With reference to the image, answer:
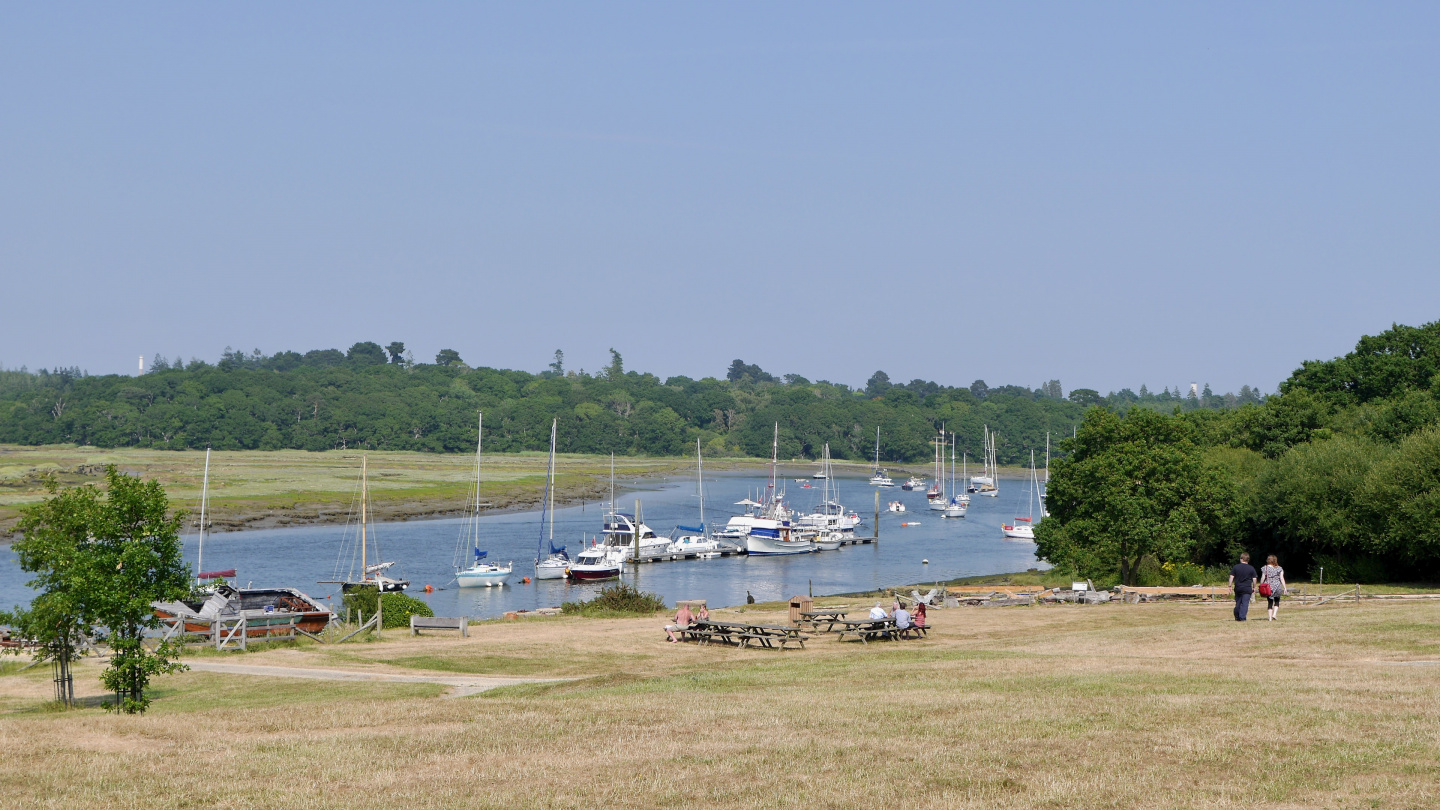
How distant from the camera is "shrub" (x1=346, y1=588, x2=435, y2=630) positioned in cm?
4181

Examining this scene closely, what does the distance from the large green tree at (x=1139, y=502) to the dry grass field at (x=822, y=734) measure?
27544 mm

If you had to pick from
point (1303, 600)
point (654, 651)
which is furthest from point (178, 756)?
point (1303, 600)

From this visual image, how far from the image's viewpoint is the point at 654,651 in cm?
3169

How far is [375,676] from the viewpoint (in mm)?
27203

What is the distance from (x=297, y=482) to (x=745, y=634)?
4611 inches

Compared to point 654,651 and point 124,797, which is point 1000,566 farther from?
point 124,797

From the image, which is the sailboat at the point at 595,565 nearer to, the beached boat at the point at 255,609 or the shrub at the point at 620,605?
the beached boat at the point at 255,609

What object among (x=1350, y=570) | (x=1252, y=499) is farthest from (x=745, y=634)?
(x=1252, y=499)

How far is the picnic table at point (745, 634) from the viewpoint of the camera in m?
31.8

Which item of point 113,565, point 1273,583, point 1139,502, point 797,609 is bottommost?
point 797,609

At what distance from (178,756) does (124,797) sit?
2.76 m

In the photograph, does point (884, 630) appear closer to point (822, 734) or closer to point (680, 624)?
point (680, 624)

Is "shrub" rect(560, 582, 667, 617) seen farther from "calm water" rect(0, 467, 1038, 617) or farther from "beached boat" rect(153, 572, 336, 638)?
"calm water" rect(0, 467, 1038, 617)

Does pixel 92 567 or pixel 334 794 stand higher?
pixel 92 567
